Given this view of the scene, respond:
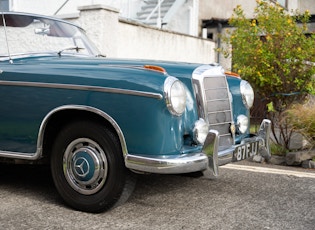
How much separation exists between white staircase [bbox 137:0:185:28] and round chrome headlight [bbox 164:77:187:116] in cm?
815

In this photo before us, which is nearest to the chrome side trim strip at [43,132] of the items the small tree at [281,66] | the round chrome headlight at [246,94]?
the round chrome headlight at [246,94]

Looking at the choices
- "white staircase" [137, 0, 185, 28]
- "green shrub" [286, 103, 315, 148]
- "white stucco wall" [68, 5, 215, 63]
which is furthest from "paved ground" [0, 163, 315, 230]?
"white staircase" [137, 0, 185, 28]

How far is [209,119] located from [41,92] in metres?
1.40

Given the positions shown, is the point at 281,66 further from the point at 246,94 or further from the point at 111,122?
the point at 111,122

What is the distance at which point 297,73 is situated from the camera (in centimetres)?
698

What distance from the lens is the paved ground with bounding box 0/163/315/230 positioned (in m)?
3.49

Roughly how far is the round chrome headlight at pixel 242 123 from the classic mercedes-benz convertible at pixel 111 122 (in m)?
0.16

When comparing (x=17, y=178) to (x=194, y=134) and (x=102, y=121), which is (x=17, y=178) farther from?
(x=194, y=134)

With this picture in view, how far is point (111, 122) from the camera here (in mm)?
3531

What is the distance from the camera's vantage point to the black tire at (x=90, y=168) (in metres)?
3.57

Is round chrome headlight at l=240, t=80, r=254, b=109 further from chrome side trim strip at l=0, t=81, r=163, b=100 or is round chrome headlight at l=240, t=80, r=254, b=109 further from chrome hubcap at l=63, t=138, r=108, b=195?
chrome hubcap at l=63, t=138, r=108, b=195

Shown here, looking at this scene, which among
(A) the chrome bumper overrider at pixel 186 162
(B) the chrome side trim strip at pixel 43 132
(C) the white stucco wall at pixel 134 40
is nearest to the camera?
(A) the chrome bumper overrider at pixel 186 162

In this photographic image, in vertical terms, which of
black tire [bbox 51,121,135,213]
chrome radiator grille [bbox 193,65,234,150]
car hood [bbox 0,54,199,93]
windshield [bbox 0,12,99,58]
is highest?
windshield [bbox 0,12,99,58]

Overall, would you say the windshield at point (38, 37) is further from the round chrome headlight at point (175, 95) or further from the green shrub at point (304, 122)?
the green shrub at point (304, 122)
